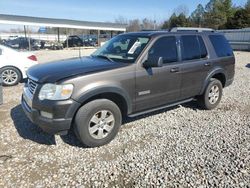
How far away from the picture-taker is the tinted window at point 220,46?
6.18 m

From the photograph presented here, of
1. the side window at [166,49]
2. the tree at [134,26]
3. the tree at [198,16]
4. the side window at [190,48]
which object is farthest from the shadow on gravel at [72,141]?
the tree at [198,16]

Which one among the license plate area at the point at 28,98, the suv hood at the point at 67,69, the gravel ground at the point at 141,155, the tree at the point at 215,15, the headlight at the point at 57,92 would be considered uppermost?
the tree at the point at 215,15

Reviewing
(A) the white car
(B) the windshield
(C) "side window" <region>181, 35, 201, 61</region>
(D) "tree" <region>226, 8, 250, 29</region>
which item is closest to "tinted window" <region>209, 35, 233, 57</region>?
(C) "side window" <region>181, 35, 201, 61</region>

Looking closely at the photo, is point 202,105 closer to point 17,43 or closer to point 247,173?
point 247,173

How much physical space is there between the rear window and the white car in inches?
219

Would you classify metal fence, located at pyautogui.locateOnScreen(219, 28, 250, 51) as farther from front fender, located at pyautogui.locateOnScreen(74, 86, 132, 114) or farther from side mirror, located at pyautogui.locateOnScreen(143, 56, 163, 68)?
front fender, located at pyautogui.locateOnScreen(74, 86, 132, 114)

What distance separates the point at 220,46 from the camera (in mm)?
6363

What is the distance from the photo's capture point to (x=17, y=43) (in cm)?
2672

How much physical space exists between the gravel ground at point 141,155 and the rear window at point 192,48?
4.50ft

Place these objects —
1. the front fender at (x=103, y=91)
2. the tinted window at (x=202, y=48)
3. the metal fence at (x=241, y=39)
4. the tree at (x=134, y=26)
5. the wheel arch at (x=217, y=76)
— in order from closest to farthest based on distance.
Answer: the front fender at (x=103, y=91), the tinted window at (x=202, y=48), the wheel arch at (x=217, y=76), the metal fence at (x=241, y=39), the tree at (x=134, y=26)

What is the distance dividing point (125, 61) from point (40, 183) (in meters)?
2.46

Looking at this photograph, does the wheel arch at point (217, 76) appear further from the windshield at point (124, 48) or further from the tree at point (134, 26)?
the tree at point (134, 26)

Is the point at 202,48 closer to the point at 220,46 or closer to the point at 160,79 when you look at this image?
the point at 220,46

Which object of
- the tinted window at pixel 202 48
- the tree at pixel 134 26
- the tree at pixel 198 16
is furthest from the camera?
the tree at pixel 134 26
